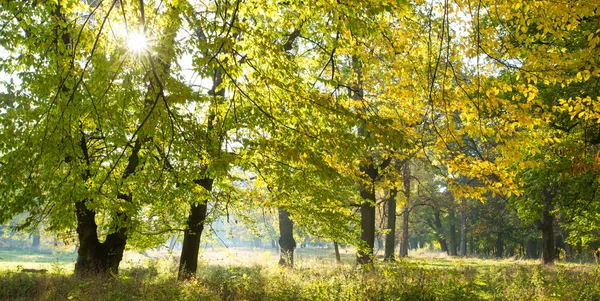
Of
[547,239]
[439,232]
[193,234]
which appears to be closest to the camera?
[193,234]

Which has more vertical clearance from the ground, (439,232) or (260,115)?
(260,115)

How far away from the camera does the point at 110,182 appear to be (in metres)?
7.02

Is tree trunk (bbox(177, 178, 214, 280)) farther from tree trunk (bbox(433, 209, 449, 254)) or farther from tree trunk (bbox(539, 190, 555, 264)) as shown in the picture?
tree trunk (bbox(433, 209, 449, 254))

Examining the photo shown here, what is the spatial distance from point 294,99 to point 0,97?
8.67 meters

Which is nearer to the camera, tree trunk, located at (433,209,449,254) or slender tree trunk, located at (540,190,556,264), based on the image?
slender tree trunk, located at (540,190,556,264)

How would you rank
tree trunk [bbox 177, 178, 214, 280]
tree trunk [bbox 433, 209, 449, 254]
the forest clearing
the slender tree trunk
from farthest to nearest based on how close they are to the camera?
tree trunk [bbox 433, 209, 449, 254] < the slender tree trunk < tree trunk [bbox 177, 178, 214, 280] < the forest clearing

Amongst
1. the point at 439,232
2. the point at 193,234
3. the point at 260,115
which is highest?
the point at 260,115

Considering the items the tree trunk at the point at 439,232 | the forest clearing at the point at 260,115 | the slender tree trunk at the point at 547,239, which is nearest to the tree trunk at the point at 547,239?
the slender tree trunk at the point at 547,239

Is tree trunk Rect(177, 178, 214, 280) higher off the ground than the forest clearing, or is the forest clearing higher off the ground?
the forest clearing

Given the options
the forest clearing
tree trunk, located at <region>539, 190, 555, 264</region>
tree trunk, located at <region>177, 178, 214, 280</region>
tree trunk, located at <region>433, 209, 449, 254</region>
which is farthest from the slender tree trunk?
tree trunk, located at <region>433, 209, 449, 254</region>

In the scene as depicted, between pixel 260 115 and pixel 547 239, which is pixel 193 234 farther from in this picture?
pixel 547 239

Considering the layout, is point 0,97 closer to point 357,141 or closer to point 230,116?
point 230,116

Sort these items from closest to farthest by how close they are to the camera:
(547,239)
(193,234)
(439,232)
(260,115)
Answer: (260,115) < (193,234) < (547,239) < (439,232)

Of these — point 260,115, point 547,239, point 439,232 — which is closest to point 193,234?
point 260,115
